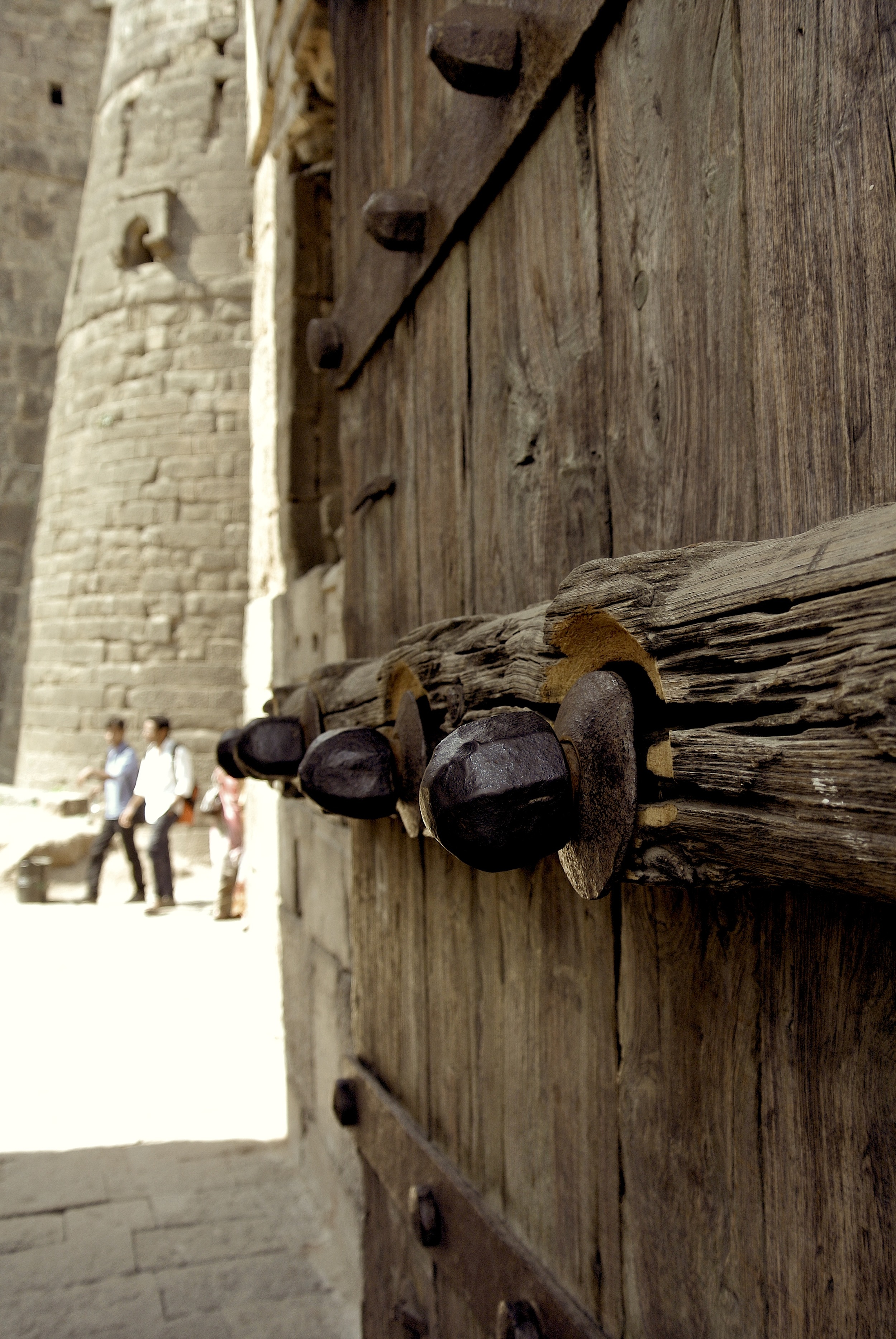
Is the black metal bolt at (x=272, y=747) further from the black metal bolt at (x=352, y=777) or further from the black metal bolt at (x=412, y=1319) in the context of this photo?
the black metal bolt at (x=412, y=1319)

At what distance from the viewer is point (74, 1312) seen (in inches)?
106

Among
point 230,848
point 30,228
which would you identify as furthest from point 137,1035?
point 30,228

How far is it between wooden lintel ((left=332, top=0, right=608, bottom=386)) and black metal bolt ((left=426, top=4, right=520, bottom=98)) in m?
0.01

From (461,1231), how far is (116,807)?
7162mm

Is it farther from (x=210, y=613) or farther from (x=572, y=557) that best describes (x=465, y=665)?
(x=210, y=613)

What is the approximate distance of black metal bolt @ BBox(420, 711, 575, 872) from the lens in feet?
2.79

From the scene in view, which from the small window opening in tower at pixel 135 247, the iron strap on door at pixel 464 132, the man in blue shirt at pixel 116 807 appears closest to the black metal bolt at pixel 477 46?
the iron strap on door at pixel 464 132

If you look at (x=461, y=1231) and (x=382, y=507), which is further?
(x=382, y=507)

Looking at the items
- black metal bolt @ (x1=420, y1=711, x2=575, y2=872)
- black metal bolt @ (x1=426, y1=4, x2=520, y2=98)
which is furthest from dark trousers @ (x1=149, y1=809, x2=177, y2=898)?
black metal bolt @ (x1=420, y1=711, x2=575, y2=872)

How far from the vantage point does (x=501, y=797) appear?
845mm

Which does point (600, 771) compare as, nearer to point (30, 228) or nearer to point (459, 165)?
point (459, 165)

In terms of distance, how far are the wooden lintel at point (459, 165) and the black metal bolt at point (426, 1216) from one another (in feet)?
4.55

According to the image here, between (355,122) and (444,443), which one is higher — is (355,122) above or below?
above

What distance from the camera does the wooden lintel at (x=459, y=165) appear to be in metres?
1.20
